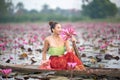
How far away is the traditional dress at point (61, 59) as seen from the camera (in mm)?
5672

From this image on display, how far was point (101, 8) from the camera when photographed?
23969mm

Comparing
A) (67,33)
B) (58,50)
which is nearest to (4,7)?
(58,50)

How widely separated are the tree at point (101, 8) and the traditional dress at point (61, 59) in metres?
16.1

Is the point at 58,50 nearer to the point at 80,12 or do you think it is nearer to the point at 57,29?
the point at 57,29

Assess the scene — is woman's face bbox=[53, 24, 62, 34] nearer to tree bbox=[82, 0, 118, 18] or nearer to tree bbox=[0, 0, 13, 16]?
tree bbox=[82, 0, 118, 18]

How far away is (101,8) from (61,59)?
18.5 m

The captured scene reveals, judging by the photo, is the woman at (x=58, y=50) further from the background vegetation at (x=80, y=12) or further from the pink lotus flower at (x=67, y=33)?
the background vegetation at (x=80, y=12)

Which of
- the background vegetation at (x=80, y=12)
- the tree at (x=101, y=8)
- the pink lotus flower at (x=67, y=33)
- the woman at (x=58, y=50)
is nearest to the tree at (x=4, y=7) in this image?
the background vegetation at (x=80, y=12)

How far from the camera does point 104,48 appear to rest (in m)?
9.42

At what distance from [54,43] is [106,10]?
65.7 feet

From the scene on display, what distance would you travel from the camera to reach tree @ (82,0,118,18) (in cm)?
2320

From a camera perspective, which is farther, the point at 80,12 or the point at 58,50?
the point at 80,12

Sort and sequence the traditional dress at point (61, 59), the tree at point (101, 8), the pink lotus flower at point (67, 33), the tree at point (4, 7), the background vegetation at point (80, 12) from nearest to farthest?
the pink lotus flower at point (67, 33) < the traditional dress at point (61, 59) < the tree at point (101, 8) < the background vegetation at point (80, 12) < the tree at point (4, 7)

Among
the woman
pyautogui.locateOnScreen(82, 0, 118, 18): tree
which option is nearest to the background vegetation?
pyautogui.locateOnScreen(82, 0, 118, 18): tree
